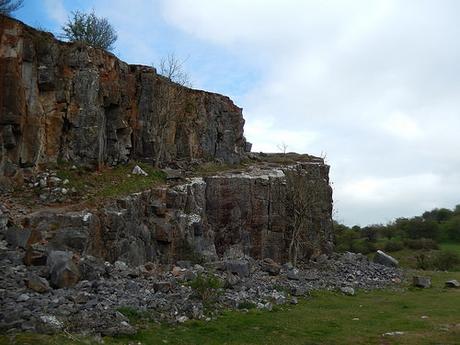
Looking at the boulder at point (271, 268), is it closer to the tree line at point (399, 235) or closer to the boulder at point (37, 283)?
the boulder at point (37, 283)

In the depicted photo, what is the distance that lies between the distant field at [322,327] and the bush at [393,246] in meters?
49.7

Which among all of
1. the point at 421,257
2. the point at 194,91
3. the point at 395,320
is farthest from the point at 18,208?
the point at 421,257

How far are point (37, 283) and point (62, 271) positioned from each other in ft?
3.25

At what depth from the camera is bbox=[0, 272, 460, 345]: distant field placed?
14117 mm

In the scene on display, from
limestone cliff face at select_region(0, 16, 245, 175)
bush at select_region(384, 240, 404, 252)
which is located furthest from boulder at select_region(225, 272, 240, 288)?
bush at select_region(384, 240, 404, 252)

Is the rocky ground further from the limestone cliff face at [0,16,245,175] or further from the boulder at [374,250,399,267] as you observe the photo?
the boulder at [374,250,399,267]

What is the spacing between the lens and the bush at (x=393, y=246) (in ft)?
237

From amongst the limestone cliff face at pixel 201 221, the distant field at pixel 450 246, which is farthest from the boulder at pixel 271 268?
the distant field at pixel 450 246

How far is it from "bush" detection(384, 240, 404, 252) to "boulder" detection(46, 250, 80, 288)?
60.5 m

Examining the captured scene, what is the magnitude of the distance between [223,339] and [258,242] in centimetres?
2012

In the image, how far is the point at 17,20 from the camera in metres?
25.0

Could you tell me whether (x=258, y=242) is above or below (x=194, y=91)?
below

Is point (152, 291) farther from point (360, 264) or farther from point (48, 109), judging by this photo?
point (360, 264)

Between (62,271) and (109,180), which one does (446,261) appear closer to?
(109,180)
